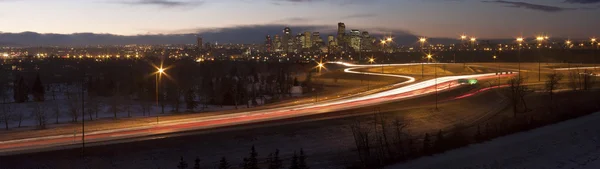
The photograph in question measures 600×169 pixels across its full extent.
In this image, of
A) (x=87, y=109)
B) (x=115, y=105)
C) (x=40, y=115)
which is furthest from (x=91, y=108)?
(x=40, y=115)

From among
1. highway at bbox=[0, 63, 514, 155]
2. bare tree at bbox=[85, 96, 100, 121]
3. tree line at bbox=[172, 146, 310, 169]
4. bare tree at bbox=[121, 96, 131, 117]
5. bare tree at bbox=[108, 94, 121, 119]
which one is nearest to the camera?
tree line at bbox=[172, 146, 310, 169]

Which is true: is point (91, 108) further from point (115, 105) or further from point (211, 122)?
point (211, 122)

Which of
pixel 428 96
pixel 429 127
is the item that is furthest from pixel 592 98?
pixel 429 127

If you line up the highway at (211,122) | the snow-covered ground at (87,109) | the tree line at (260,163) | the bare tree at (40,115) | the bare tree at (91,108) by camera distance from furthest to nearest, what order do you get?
the bare tree at (91,108)
the snow-covered ground at (87,109)
the bare tree at (40,115)
the highway at (211,122)
the tree line at (260,163)

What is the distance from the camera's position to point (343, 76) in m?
65.4

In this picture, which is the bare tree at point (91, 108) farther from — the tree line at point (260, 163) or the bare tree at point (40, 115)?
the tree line at point (260, 163)

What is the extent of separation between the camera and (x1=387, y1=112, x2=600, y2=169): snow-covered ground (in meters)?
15.8

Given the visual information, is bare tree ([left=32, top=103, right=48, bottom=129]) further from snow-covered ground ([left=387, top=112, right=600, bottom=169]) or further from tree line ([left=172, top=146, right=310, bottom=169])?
snow-covered ground ([left=387, top=112, right=600, bottom=169])

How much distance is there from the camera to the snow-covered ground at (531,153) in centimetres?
1580

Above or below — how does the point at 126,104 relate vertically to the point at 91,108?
above

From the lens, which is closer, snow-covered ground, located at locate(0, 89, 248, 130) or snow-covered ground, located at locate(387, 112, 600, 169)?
snow-covered ground, located at locate(387, 112, 600, 169)

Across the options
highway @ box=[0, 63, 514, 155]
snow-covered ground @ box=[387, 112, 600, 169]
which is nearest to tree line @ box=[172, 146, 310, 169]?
snow-covered ground @ box=[387, 112, 600, 169]

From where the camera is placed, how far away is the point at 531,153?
17.5m

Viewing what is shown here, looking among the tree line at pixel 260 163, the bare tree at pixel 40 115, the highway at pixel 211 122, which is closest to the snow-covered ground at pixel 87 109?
the bare tree at pixel 40 115
